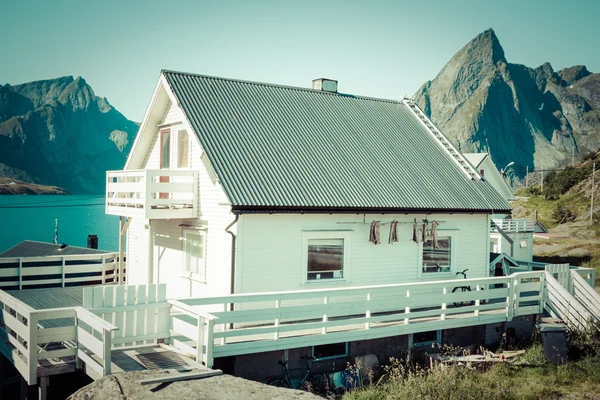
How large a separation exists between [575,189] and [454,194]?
222 feet

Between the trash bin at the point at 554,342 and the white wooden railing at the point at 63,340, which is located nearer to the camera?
the white wooden railing at the point at 63,340

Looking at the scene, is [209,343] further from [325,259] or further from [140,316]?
[325,259]

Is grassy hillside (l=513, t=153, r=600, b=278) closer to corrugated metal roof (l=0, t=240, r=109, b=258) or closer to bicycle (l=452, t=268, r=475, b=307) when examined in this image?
bicycle (l=452, t=268, r=475, b=307)

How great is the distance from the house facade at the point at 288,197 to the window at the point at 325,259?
3 cm

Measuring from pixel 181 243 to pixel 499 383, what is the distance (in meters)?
10.2

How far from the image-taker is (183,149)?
18.2 m

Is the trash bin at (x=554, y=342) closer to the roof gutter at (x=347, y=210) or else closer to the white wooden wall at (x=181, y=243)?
the roof gutter at (x=347, y=210)

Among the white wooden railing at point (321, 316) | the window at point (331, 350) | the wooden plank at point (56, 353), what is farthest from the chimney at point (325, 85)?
the wooden plank at point (56, 353)

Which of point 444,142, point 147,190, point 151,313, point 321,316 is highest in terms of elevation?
point 444,142

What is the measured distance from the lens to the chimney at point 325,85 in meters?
22.8

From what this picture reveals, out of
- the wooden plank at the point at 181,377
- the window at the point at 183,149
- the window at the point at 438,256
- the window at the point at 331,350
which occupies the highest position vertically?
the window at the point at 183,149

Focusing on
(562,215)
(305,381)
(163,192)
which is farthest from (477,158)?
(305,381)

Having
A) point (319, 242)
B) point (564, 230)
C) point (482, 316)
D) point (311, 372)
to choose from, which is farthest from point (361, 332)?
point (564, 230)

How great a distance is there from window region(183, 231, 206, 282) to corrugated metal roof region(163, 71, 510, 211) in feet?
8.44
